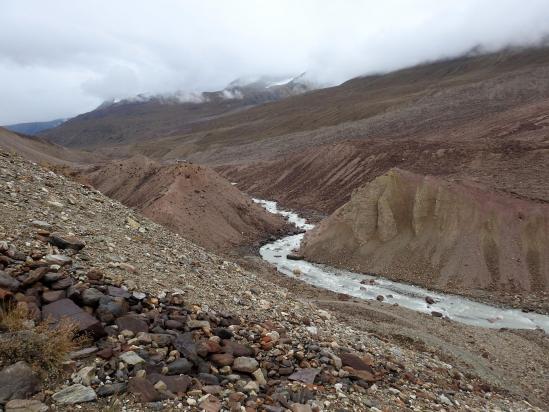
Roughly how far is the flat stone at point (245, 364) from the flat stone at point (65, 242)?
15.3 ft

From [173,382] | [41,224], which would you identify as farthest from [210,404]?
[41,224]

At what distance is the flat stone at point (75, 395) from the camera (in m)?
5.97

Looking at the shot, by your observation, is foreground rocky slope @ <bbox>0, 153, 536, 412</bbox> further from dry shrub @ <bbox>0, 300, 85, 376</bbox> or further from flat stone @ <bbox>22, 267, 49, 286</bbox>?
dry shrub @ <bbox>0, 300, 85, 376</bbox>

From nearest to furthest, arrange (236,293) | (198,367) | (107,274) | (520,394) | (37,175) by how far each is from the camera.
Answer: (198,367), (107,274), (236,293), (520,394), (37,175)

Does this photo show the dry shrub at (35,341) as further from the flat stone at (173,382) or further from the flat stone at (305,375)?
the flat stone at (305,375)

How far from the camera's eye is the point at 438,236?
28688mm

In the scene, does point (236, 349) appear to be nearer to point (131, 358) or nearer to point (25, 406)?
point (131, 358)

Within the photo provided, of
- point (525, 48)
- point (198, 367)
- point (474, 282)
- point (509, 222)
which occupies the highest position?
point (525, 48)

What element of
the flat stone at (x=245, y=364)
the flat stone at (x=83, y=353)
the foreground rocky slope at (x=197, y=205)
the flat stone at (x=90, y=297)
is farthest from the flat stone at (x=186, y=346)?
the foreground rocky slope at (x=197, y=205)

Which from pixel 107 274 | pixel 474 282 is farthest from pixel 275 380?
pixel 474 282

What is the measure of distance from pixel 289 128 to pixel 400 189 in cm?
8939

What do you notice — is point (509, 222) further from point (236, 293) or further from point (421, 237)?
point (236, 293)

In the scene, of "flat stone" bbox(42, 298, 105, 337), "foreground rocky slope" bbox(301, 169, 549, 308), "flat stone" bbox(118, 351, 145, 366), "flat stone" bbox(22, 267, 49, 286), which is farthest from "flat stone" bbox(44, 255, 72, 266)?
"foreground rocky slope" bbox(301, 169, 549, 308)

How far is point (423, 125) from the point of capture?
8206 centimetres
